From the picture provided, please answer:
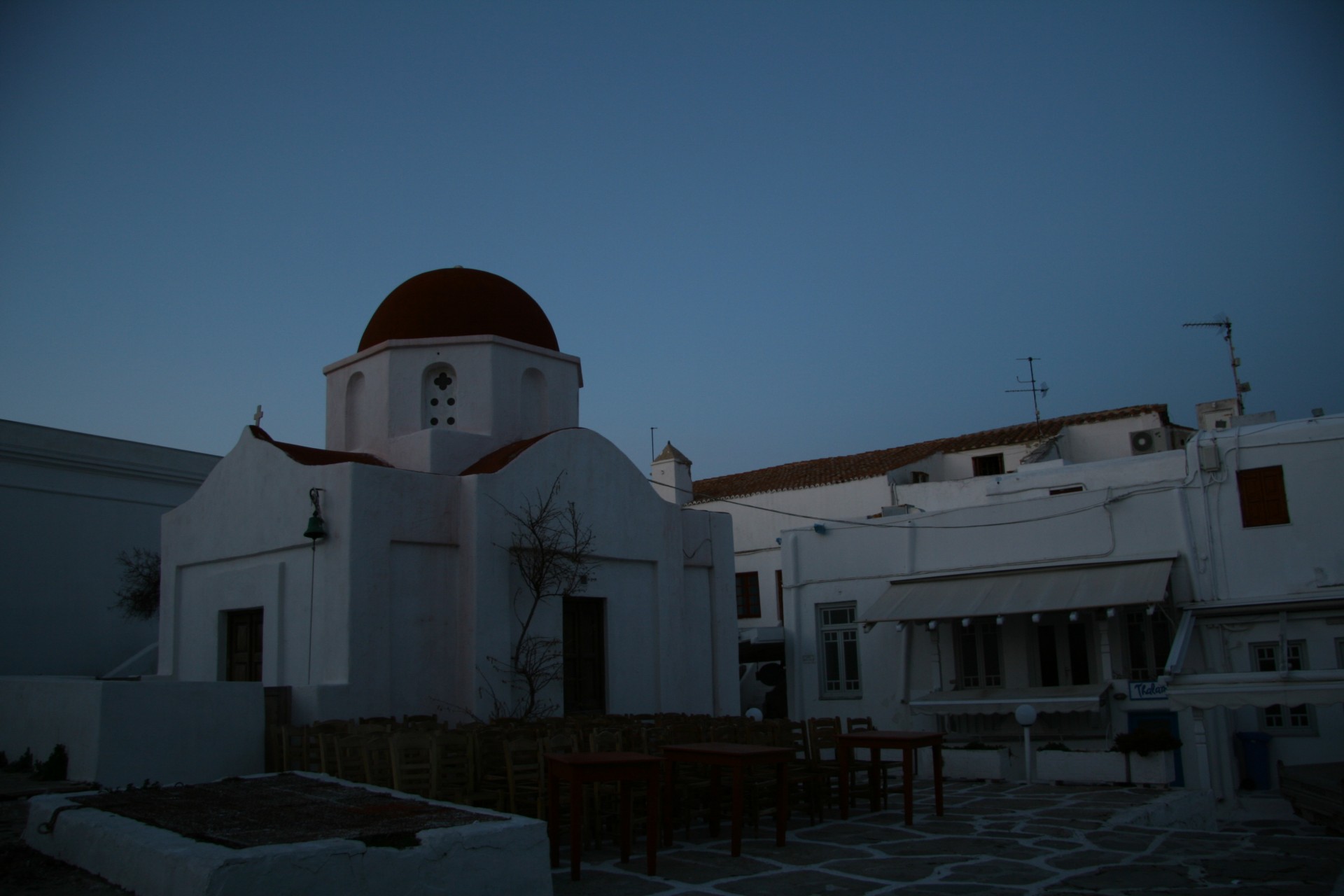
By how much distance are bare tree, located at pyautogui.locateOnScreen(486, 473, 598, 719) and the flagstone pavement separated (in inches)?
167

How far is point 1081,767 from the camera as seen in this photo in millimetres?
14281

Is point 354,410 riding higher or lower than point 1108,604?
higher

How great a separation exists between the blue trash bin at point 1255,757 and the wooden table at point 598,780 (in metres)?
12.2

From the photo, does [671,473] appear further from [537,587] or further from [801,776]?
[801,776]

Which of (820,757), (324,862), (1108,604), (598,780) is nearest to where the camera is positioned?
(324,862)

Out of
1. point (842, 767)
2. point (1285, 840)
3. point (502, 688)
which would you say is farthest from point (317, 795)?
point (1285, 840)

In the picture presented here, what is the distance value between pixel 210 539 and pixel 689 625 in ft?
22.2

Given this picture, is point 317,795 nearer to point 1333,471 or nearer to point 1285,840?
point 1285,840

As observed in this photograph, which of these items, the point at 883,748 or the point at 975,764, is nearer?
the point at 883,748

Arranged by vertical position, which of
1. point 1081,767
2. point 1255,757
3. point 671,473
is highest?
point 671,473

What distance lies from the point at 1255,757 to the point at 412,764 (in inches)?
521

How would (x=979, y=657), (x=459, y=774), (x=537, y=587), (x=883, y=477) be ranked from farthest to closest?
(x=883, y=477) < (x=979, y=657) < (x=537, y=587) < (x=459, y=774)

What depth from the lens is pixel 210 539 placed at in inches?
552

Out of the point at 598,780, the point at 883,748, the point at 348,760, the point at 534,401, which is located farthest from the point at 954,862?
the point at 534,401
